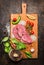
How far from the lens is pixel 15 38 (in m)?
1.34

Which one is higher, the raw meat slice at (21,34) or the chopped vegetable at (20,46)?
the raw meat slice at (21,34)

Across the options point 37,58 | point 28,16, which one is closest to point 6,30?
point 28,16

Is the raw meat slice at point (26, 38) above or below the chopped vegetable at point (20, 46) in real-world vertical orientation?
above

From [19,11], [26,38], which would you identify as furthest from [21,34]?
[19,11]

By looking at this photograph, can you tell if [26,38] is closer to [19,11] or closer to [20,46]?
[20,46]

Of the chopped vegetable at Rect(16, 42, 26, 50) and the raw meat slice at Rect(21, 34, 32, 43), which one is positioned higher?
the raw meat slice at Rect(21, 34, 32, 43)

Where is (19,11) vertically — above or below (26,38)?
above

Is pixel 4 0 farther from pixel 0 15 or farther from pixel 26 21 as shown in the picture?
pixel 26 21

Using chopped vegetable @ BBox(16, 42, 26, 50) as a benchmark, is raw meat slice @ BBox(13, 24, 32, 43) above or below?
above

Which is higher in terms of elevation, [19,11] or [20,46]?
[19,11]

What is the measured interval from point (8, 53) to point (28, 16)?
1.03 feet

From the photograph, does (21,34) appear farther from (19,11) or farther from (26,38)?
(19,11)

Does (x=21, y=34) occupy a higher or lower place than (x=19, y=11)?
lower

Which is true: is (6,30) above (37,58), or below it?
above
